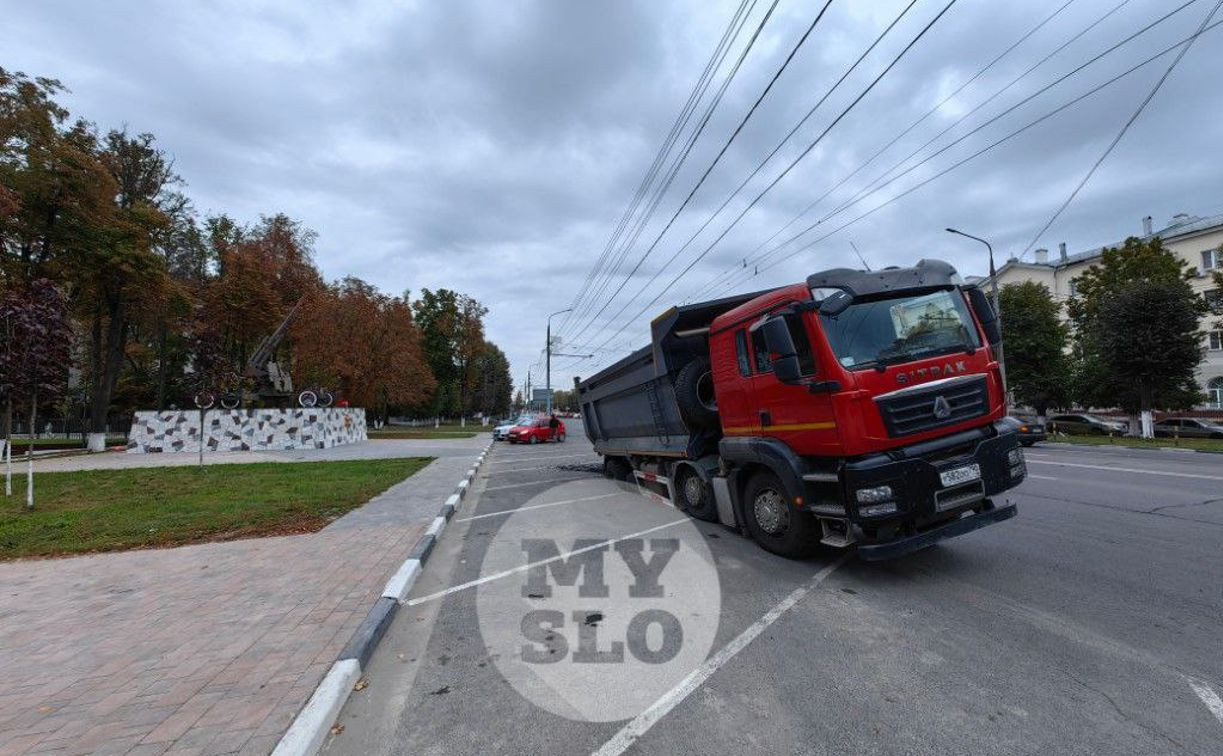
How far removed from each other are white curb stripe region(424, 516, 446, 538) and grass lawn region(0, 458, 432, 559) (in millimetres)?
1634

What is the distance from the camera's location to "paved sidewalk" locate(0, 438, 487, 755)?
291cm

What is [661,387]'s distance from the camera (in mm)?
8594

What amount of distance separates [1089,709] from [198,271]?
1776 inches

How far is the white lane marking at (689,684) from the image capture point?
2.80m

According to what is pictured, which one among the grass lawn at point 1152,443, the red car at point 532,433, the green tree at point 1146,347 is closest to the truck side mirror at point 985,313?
the grass lawn at point 1152,443

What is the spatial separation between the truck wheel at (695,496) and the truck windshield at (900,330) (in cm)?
313

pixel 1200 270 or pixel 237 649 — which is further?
pixel 1200 270

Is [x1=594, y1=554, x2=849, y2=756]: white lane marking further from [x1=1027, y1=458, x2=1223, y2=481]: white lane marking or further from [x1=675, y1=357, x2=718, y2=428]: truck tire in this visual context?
[x1=1027, y1=458, x2=1223, y2=481]: white lane marking

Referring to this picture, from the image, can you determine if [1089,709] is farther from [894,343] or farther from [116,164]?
[116,164]

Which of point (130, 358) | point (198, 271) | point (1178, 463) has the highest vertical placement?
point (198, 271)

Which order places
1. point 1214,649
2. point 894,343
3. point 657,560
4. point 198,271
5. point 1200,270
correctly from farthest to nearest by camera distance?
point 1200,270 → point 198,271 → point 657,560 → point 894,343 → point 1214,649

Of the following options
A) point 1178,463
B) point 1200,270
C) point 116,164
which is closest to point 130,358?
point 116,164

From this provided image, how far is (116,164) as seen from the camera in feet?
86.5

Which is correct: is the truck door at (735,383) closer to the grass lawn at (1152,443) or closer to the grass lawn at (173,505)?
the grass lawn at (173,505)
